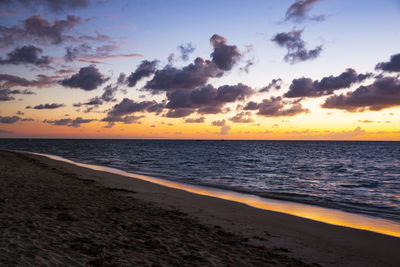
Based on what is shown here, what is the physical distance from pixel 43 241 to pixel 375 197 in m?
19.7

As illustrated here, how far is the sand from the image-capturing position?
6.56m

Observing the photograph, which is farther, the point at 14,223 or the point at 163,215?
the point at 163,215

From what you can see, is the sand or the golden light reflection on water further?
the golden light reflection on water

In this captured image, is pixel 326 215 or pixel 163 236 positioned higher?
pixel 163 236

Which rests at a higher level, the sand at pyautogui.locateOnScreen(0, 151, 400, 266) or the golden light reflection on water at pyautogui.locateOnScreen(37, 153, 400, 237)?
the sand at pyautogui.locateOnScreen(0, 151, 400, 266)

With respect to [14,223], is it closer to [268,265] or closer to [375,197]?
[268,265]

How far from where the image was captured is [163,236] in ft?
27.4

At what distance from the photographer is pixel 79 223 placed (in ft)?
29.3

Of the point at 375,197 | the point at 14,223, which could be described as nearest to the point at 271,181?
the point at 375,197

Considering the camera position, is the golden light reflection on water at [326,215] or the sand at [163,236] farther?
the golden light reflection on water at [326,215]

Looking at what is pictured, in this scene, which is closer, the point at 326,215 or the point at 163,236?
the point at 163,236

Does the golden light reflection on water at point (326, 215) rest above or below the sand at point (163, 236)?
below

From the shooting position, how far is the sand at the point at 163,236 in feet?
21.5

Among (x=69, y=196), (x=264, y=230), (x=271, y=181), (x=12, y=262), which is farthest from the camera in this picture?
(x=271, y=181)
